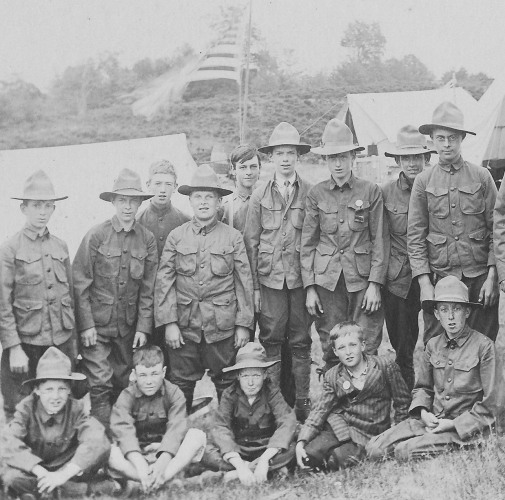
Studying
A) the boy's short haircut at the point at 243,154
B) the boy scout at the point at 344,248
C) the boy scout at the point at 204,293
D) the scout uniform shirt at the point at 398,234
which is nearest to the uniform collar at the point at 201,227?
the boy scout at the point at 204,293

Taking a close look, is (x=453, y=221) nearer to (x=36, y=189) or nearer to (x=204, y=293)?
(x=204, y=293)

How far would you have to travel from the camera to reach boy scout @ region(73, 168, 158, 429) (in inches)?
191

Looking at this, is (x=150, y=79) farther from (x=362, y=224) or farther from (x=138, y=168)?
(x=362, y=224)

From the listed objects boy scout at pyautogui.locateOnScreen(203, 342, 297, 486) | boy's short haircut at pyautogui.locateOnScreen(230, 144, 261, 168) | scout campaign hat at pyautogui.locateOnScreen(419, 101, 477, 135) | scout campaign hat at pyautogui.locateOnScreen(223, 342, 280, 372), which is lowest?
boy scout at pyautogui.locateOnScreen(203, 342, 297, 486)

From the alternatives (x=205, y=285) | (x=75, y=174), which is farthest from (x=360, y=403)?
(x=75, y=174)

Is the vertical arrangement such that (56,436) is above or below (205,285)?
below

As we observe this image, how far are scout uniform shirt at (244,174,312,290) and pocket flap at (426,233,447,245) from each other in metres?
0.92

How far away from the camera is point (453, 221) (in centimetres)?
465

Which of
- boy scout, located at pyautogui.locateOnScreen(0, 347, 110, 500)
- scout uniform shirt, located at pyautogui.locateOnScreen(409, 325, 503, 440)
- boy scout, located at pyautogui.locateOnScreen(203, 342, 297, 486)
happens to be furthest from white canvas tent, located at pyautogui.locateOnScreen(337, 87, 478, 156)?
boy scout, located at pyautogui.locateOnScreen(0, 347, 110, 500)

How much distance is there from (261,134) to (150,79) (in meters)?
3.76

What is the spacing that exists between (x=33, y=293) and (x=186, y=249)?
3.51 feet

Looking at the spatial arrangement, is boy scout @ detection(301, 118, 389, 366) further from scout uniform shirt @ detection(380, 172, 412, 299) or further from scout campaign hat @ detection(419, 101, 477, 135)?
scout campaign hat @ detection(419, 101, 477, 135)

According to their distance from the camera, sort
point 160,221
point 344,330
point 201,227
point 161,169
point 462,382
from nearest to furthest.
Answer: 1. point 462,382
2. point 344,330
3. point 201,227
4. point 161,169
5. point 160,221

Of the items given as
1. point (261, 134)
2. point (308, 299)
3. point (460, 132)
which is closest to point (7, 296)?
point (308, 299)
